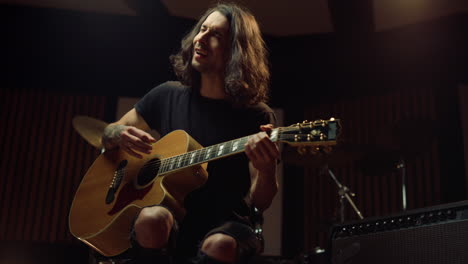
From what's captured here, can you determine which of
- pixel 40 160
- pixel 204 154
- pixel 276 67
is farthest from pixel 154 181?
pixel 40 160

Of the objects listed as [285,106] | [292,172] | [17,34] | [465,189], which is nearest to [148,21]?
[17,34]

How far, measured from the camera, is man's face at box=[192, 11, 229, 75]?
2205 mm

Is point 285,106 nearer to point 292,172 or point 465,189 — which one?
point 292,172

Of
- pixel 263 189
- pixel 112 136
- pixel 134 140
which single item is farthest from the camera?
pixel 112 136

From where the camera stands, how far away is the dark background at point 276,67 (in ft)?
15.9

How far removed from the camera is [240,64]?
2.22m

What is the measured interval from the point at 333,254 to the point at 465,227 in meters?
0.64

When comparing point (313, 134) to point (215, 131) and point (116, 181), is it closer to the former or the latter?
point (215, 131)

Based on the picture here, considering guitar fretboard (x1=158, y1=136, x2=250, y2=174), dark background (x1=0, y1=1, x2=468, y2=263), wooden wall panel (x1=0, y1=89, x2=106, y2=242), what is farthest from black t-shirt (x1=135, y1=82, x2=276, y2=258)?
wooden wall panel (x1=0, y1=89, x2=106, y2=242)

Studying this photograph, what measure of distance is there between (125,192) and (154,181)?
6.6 inches

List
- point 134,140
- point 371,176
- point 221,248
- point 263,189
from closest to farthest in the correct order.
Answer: point 221,248, point 263,189, point 134,140, point 371,176

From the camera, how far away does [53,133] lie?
545 cm

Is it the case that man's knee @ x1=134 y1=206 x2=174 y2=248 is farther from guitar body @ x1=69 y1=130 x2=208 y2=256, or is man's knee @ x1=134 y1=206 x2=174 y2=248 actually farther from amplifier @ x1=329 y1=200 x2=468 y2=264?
amplifier @ x1=329 y1=200 x2=468 y2=264

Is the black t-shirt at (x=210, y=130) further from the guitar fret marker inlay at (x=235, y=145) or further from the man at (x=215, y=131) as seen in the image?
the guitar fret marker inlay at (x=235, y=145)
